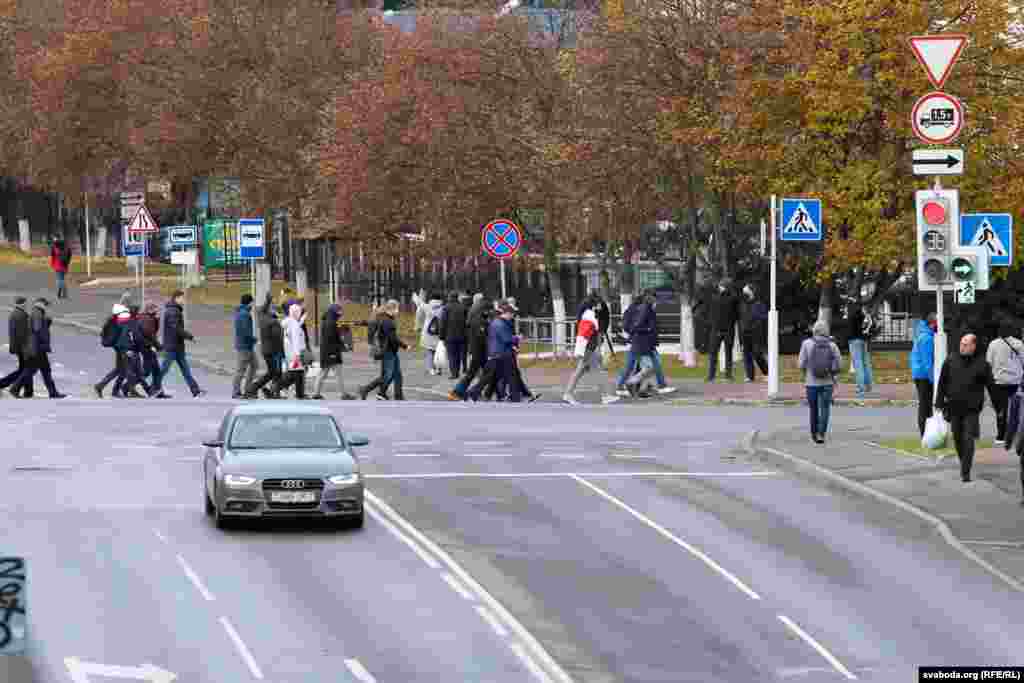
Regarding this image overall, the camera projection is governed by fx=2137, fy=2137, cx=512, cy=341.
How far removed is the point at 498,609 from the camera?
1859 centimetres

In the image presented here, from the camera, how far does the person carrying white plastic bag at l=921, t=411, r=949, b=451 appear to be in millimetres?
27234

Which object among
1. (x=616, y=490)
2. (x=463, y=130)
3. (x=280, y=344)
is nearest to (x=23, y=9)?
(x=463, y=130)

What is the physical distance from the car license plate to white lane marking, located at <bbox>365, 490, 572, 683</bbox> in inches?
44.8

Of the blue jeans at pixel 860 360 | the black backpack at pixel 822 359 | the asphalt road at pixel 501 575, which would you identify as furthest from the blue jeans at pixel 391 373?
the black backpack at pixel 822 359

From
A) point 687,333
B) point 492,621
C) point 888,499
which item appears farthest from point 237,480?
point 687,333

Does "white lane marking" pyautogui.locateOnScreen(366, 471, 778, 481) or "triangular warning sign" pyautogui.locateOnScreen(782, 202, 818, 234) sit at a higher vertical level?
"triangular warning sign" pyautogui.locateOnScreen(782, 202, 818, 234)

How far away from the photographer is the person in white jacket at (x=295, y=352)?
37.6m

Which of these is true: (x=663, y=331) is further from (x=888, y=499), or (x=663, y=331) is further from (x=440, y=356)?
(x=888, y=499)

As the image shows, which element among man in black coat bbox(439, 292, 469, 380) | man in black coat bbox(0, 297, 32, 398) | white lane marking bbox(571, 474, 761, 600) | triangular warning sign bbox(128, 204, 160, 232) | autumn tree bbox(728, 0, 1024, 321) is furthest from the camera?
triangular warning sign bbox(128, 204, 160, 232)

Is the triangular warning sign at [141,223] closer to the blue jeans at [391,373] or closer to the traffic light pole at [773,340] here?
the blue jeans at [391,373]

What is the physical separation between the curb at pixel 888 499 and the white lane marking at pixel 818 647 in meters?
2.83

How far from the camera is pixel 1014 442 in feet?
79.5

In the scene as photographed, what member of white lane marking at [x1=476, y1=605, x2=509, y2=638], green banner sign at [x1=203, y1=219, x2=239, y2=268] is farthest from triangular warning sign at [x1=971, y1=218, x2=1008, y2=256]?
green banner sign at [x1=203, y1=219, x2=239, y2=268]

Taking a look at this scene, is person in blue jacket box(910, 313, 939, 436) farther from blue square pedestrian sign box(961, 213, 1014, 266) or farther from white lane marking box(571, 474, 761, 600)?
white lane marking box(571, 474, 761, 600)
